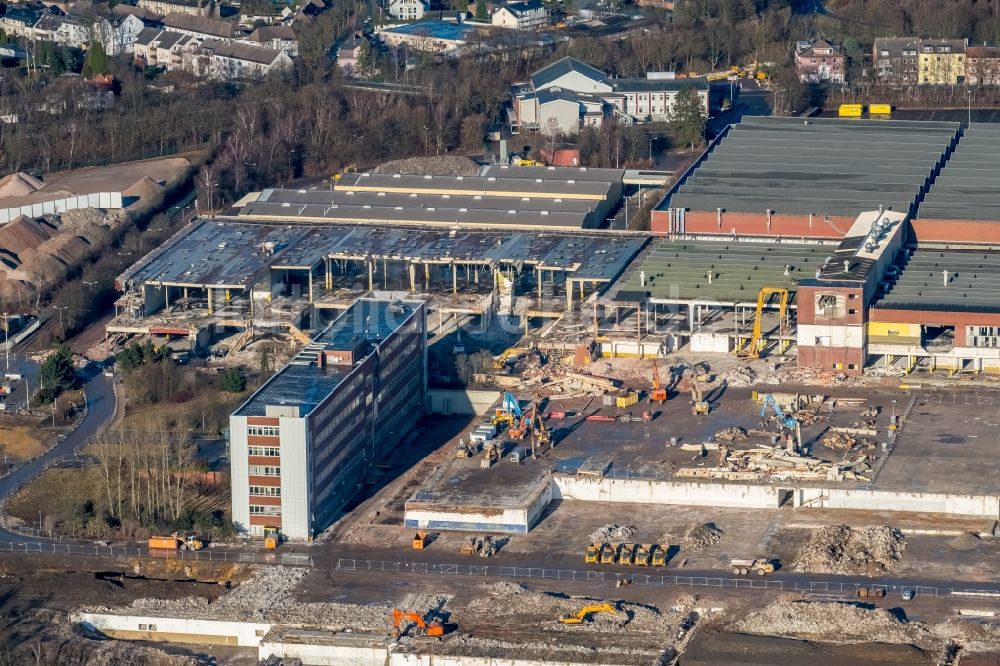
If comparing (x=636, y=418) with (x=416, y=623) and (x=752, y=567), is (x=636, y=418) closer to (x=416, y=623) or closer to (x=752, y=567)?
(x=752, y=567)

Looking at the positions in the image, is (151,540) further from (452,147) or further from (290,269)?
(452,147)

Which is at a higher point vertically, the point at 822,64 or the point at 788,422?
the point at 822,64

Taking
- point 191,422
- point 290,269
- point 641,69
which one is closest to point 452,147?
point 641,69

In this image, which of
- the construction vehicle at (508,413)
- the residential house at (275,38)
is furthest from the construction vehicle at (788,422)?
the residential house at (275,38)

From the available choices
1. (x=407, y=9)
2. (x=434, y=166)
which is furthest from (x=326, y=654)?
(x=407, y=9)

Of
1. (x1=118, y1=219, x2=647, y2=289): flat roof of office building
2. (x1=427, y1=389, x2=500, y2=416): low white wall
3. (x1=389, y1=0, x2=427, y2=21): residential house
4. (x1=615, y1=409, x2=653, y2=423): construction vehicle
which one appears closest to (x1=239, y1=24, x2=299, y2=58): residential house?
(x1=389, y1=0, x2=427, y2=21): residential house

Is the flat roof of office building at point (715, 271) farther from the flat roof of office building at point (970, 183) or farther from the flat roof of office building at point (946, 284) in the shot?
the flat roof of office building at point (970, 183)
